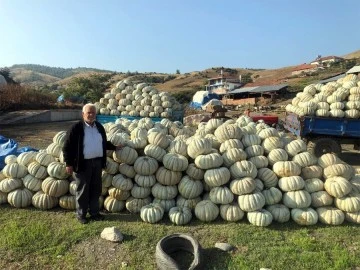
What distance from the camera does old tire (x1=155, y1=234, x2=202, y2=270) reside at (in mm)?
4473

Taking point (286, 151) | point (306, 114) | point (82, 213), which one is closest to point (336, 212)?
point (286, 151)

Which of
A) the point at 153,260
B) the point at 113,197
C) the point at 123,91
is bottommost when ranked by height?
the point at 153,260

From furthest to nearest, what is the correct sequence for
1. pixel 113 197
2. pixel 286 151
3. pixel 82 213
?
pixel 286 151 → pixel 113 197 → pixel 82 213

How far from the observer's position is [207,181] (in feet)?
20.0

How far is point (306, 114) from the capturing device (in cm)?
1148

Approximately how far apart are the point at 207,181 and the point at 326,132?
7.02m

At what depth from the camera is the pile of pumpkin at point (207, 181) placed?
232 inches

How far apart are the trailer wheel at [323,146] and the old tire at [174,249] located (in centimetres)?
805

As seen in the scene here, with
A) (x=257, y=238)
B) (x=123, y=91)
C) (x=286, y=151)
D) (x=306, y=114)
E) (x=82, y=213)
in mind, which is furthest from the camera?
(x=123, y=91)

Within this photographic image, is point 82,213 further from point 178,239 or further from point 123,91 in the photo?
point 123,91

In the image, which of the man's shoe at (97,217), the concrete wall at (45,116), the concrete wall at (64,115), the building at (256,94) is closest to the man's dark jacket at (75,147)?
the man's shoe at (97,217)

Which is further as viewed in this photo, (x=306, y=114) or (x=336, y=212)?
(x=306, y=114)

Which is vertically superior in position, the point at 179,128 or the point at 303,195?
the point at 179,128

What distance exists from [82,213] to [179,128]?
3.28 meters
